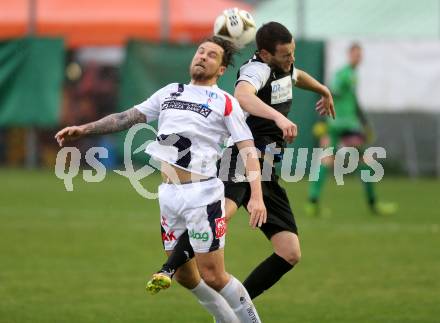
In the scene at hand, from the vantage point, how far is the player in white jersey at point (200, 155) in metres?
6.09

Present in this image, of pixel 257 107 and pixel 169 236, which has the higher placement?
pixel 257 107

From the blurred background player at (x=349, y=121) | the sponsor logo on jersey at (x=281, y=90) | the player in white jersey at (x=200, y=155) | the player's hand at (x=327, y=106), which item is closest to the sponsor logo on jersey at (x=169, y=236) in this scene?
the player in white jersey at (x=200, y=155)

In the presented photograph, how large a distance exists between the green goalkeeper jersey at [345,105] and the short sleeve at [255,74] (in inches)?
288

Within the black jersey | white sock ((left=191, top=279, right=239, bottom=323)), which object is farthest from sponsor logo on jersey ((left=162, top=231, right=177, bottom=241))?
the black jersey

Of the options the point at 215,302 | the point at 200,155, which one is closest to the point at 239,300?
the point at 215,302

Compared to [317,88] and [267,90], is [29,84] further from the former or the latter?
[267,90]

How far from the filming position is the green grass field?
307 inches

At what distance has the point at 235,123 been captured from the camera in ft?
20.0

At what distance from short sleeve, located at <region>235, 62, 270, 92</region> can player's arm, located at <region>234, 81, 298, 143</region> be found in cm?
5

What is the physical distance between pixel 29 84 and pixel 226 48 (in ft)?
44.0

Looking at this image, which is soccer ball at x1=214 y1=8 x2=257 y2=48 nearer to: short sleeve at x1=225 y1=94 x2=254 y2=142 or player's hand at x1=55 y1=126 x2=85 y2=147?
short sleeve at x1=225 y1=94 x2=254 y2=142

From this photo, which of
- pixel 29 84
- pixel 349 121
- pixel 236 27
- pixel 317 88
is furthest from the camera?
pixel 29 84

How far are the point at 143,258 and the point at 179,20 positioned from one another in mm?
11771

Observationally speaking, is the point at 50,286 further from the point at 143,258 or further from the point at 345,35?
the point at 345,35
